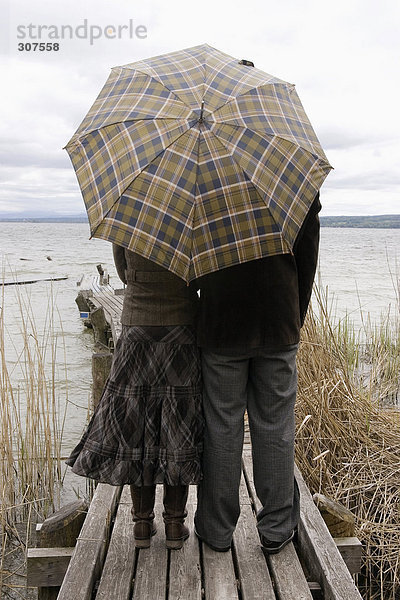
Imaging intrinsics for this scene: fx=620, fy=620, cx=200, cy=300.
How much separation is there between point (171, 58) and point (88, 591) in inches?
73.5

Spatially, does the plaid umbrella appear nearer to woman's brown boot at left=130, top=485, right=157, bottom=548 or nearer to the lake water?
woman's brown boot at left=130, top=485, right=157, bottom=548

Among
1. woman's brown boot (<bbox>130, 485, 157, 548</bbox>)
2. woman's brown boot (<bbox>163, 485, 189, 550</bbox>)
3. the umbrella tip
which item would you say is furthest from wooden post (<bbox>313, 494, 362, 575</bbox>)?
the umbrella tip

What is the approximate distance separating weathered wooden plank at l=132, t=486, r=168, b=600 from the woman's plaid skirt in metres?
0.34

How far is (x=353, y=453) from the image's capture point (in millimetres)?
3709

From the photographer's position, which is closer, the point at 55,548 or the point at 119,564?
the point at 119,564

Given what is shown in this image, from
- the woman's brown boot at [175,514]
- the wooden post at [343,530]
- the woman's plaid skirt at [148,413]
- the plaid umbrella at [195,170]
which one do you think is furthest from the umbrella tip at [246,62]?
the wooden post at [343,530]


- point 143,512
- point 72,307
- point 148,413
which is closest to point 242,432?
point 148,413

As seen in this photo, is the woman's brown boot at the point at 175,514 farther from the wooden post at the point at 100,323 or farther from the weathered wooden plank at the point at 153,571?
the wooden post at the point at 100,323

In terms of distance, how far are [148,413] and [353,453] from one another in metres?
1.93

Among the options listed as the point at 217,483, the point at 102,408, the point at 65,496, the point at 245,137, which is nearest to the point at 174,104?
the point at 245,137

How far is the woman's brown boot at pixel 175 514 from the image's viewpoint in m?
2.35

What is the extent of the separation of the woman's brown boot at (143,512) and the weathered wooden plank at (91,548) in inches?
6.6

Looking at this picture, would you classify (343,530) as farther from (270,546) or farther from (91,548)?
(91,548)

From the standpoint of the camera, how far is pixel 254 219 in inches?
74.0
